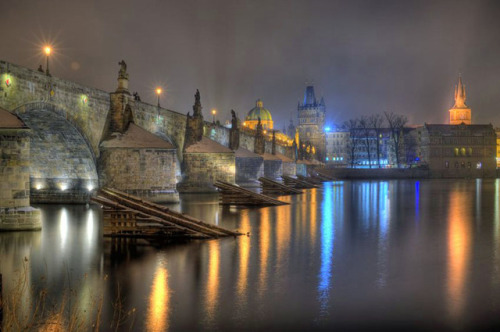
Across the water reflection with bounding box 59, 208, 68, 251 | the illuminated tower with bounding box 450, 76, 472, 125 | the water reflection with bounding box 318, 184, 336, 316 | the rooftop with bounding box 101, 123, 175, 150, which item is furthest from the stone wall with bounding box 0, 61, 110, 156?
the illuminated tower with bounding box 450, 76, 472, 125

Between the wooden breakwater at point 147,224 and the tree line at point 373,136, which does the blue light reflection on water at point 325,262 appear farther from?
the tree line at point 373,136

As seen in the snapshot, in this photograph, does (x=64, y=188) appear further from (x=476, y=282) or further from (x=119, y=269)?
(x=476, y=282)

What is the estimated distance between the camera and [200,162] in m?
39.6

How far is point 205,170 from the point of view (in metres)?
39.8

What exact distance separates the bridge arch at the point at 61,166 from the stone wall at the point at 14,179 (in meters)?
9.77

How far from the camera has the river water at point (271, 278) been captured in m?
7.30

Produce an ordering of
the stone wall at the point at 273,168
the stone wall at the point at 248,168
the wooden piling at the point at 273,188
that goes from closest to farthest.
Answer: the wooden piling at the point at 273,188, the stone wall at the point at 248,168, the stone wall at the point at 273,168

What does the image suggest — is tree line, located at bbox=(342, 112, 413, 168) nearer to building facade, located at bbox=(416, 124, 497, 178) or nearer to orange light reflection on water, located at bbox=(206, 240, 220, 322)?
building facade, located at bbox=(416, 124, 497, 178)

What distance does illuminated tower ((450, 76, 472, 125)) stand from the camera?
160 m

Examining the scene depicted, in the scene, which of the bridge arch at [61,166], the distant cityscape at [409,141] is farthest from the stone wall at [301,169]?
the bridge arch at [61,166]

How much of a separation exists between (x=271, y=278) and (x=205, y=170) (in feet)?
99.2

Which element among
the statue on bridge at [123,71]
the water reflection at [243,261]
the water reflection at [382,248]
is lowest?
the water reflection at [382,248]

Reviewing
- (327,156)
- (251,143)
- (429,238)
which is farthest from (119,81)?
(327,156)

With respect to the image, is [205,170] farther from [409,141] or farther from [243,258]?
[409,141]
